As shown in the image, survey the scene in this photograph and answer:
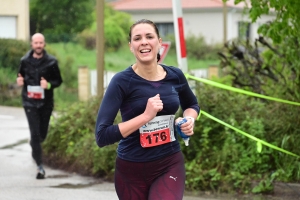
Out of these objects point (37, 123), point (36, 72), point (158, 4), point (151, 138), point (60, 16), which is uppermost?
point (158, 4)

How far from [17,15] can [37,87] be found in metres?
25.4

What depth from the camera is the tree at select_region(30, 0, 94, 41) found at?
47.3 meters

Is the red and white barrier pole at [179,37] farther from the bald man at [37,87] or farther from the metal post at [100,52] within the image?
the metal post at [100,52]

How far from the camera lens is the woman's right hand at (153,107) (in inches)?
191

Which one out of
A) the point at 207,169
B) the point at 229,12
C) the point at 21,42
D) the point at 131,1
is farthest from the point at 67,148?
the point at 131,1

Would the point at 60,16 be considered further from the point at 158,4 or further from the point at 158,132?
the point at 158,132

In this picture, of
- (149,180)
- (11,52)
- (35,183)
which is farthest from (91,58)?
(149,180)

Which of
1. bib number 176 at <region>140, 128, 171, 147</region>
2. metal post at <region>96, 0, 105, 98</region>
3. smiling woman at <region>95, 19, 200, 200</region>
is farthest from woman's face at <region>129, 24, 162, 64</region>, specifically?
metal post at <region>96, 0, 105, 98</region>

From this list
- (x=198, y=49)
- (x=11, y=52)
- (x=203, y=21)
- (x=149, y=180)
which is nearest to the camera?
(x=149, y=180)

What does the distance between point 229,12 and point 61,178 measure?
47.8 m

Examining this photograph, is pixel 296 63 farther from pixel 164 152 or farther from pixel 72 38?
pixel 72 38

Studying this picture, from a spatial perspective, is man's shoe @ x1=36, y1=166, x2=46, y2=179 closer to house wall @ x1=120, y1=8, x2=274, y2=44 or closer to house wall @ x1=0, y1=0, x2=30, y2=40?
house wall @ x1=0, y1=0, x2=30, y2=40

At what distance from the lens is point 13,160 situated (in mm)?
12273

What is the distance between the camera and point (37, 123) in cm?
1066
